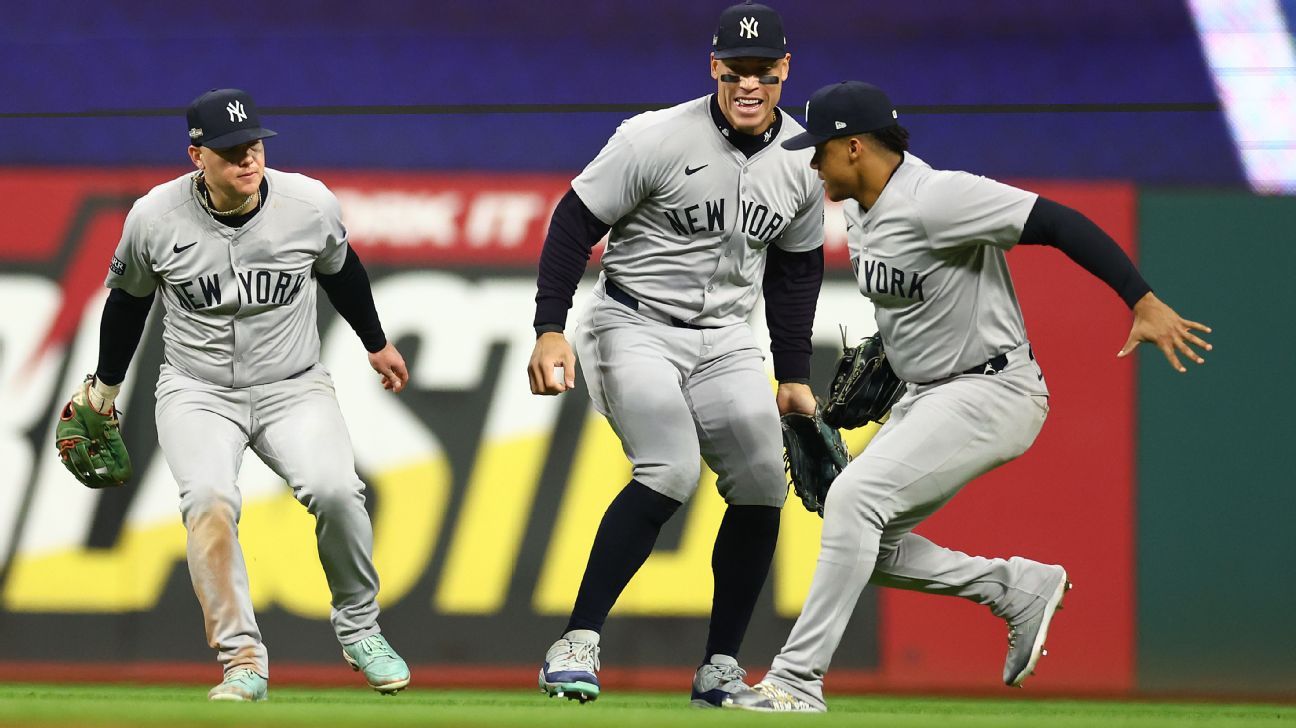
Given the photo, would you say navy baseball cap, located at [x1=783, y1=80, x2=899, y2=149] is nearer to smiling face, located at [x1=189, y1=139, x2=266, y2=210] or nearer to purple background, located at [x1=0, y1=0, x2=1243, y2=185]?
smiling face, located at [x1=189, y1=139, x2=266, y2=210]

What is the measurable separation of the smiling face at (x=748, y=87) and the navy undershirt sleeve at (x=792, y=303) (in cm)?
43

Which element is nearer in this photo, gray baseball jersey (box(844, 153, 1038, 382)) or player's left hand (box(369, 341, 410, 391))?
gray baseball jersey (box(844, 153, 1038, 382))

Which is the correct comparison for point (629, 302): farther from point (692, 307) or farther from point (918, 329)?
point (918, 329)

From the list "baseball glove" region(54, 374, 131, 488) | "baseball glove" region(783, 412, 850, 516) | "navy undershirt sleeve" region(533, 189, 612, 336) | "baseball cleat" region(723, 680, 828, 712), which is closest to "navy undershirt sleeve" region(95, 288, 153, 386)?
"baseball glove" region(54, 374, 131, 488)

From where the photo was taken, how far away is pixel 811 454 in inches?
180

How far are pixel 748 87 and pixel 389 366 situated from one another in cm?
136

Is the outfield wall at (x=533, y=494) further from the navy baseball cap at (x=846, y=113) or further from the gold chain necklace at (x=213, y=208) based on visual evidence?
the navy baseball cap at (x=846, y=113)

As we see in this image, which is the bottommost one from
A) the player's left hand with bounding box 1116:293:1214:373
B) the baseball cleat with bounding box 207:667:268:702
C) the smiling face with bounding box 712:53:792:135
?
the baseball cleat with bounding box 207:667:268:702

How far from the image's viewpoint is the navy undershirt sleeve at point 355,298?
471 centimetres

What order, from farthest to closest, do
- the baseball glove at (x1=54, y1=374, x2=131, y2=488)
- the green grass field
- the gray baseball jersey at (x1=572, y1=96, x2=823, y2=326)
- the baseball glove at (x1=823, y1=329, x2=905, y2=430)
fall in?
the baseball glove at (x1=54, y1=374, x2=131, y2=488)
the baseball glove at (x1=823, y1=329, x2=905, y2=430)
the gray baseball jersey at (x1=572, y1=96, x2=823, y2=326)
the green grass field

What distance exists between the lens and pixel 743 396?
4258mm

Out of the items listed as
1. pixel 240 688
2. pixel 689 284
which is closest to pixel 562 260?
pixel 689 284

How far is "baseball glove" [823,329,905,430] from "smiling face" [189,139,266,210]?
5.43 feet

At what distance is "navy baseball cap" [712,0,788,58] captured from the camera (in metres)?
4.14
